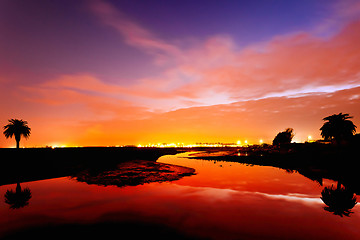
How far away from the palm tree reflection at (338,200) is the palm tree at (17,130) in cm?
9382

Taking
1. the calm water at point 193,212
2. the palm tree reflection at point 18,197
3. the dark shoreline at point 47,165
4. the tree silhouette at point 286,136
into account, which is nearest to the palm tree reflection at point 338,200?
the calm water at point 193,212

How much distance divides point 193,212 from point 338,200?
35.1ft

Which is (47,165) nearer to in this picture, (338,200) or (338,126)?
(338,200)

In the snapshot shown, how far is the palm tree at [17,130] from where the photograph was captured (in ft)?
236

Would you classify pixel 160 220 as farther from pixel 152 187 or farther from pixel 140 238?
pixel 152 187

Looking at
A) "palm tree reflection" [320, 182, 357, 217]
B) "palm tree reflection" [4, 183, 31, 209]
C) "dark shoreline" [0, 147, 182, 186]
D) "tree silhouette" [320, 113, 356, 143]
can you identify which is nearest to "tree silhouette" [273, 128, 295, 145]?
"tree silhouette" [320, 113, 356, 143]

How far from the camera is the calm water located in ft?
28.4

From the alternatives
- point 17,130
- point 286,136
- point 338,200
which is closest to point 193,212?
point 338,200

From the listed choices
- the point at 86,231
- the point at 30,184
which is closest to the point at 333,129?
the point at 86,231

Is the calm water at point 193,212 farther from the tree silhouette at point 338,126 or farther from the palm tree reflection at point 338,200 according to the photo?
the tree silhouette at point 338,126

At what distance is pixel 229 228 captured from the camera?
29.2ft

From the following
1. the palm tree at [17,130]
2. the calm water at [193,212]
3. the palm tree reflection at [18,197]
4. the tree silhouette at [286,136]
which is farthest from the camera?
the tree silhouette at [286,136]

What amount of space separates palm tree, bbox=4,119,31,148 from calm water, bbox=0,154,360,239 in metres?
73.3

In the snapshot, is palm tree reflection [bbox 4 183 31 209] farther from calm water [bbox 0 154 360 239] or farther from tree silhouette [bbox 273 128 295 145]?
tree silhouette [bbox 273 128 295 145]
